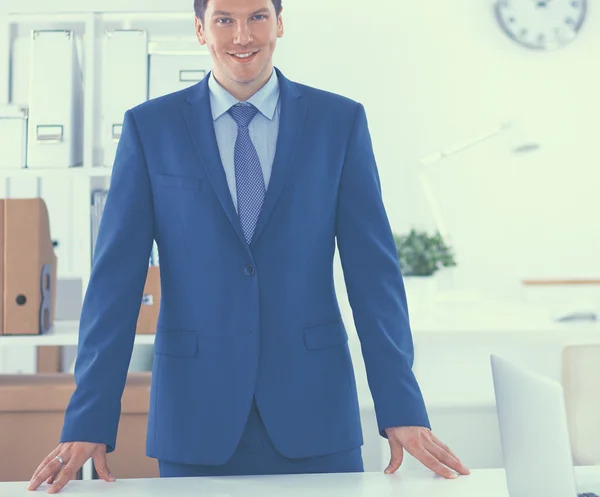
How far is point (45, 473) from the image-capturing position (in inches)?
42.3

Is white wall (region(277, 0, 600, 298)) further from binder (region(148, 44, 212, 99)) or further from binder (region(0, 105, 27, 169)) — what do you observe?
binder (region(0, 105, 27, 169))

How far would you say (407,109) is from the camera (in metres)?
5.05

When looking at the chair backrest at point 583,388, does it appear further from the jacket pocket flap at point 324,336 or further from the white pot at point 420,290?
the jacket pocket flap at point 324,336

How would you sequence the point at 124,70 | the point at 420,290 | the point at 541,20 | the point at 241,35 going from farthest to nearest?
the point at 541,20 < the point at 420,290 < the point at 124,70 < the point at 241,35

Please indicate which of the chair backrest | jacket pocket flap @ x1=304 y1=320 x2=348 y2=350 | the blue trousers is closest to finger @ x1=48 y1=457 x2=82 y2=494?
the blue trousers

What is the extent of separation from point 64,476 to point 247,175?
493 millimetres

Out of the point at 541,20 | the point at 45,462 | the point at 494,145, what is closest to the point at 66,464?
the point at 45,462

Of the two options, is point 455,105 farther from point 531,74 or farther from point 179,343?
point 179,343

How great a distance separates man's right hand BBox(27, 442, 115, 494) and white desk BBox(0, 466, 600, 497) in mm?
13

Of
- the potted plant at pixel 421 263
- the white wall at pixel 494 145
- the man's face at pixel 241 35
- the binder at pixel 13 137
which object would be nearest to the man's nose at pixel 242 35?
the man's face at pixel 241 35

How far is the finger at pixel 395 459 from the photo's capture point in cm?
114

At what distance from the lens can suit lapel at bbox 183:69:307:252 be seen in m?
1.20

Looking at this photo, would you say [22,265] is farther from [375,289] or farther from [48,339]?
[375,289]

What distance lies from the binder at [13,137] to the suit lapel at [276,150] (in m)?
1.29
